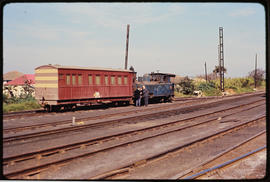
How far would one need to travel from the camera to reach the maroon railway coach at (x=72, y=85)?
19906mm

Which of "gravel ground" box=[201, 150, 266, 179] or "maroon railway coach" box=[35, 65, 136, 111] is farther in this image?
"maroon railway coach" box=[35, 65, 136, 111]

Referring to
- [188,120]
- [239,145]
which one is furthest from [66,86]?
[239,145]

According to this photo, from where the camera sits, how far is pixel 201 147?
1001cm

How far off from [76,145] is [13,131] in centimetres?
509

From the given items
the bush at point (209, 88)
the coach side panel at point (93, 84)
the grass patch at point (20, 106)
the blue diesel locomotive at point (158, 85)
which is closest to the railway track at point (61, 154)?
the coach side panel at point (93, 84)

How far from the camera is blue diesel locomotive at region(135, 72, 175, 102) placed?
A: 27516mm

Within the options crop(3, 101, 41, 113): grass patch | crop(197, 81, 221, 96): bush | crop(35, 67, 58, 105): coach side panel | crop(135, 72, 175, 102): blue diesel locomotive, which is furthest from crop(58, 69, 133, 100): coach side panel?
crop(197, 81, 221, 96): bush

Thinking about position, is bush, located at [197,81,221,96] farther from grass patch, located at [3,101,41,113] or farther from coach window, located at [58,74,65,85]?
coach window, located at [58,74,65,85]

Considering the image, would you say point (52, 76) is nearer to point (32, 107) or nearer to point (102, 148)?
point (32, 107)

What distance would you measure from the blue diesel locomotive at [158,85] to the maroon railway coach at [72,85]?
4.37 m

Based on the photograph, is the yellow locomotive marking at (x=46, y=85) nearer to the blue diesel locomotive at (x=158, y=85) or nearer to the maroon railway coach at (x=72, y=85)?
the maroon railway coach at (x=72, y=85)

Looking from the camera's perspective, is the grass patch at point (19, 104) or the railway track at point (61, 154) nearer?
the railway track at point (61, 154)

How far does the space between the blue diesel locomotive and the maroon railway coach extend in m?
4.37

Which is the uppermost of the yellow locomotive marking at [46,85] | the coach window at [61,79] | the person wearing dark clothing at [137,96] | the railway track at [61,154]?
the coach window at [61,79]
